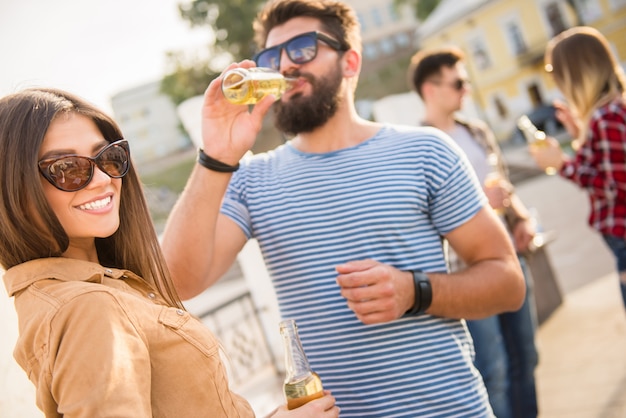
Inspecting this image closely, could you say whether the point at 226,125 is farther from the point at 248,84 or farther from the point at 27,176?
the point at 27,176

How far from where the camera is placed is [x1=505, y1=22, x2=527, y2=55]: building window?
31.1 m

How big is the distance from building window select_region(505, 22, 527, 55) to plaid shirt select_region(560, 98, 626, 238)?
30.9m

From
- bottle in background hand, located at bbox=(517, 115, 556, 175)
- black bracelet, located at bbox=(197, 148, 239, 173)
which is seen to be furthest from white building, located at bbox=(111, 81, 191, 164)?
black bracelet, located at bbox=(197, 148, 239, 173)

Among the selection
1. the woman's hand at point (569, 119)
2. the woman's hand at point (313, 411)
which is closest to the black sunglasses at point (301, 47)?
the woman's hand at point (313, 411)

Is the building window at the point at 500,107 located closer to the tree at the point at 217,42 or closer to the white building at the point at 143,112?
the tree at the point at 217,42

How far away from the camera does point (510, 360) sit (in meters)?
3.51

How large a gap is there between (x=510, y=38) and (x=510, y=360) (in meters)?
31.2

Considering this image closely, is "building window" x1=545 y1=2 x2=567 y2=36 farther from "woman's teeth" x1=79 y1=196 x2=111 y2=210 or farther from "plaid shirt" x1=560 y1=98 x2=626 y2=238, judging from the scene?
"woman's teeth" x1=79 y1=196 x2=111 y2=210

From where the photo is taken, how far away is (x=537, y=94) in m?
32.0

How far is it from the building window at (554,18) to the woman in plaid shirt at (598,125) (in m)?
30.2

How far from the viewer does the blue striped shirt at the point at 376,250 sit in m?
1.91

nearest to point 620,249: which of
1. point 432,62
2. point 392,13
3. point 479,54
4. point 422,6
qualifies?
point 432,62

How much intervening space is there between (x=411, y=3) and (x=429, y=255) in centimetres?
4160

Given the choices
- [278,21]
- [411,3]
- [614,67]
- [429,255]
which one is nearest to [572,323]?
[614,67]
